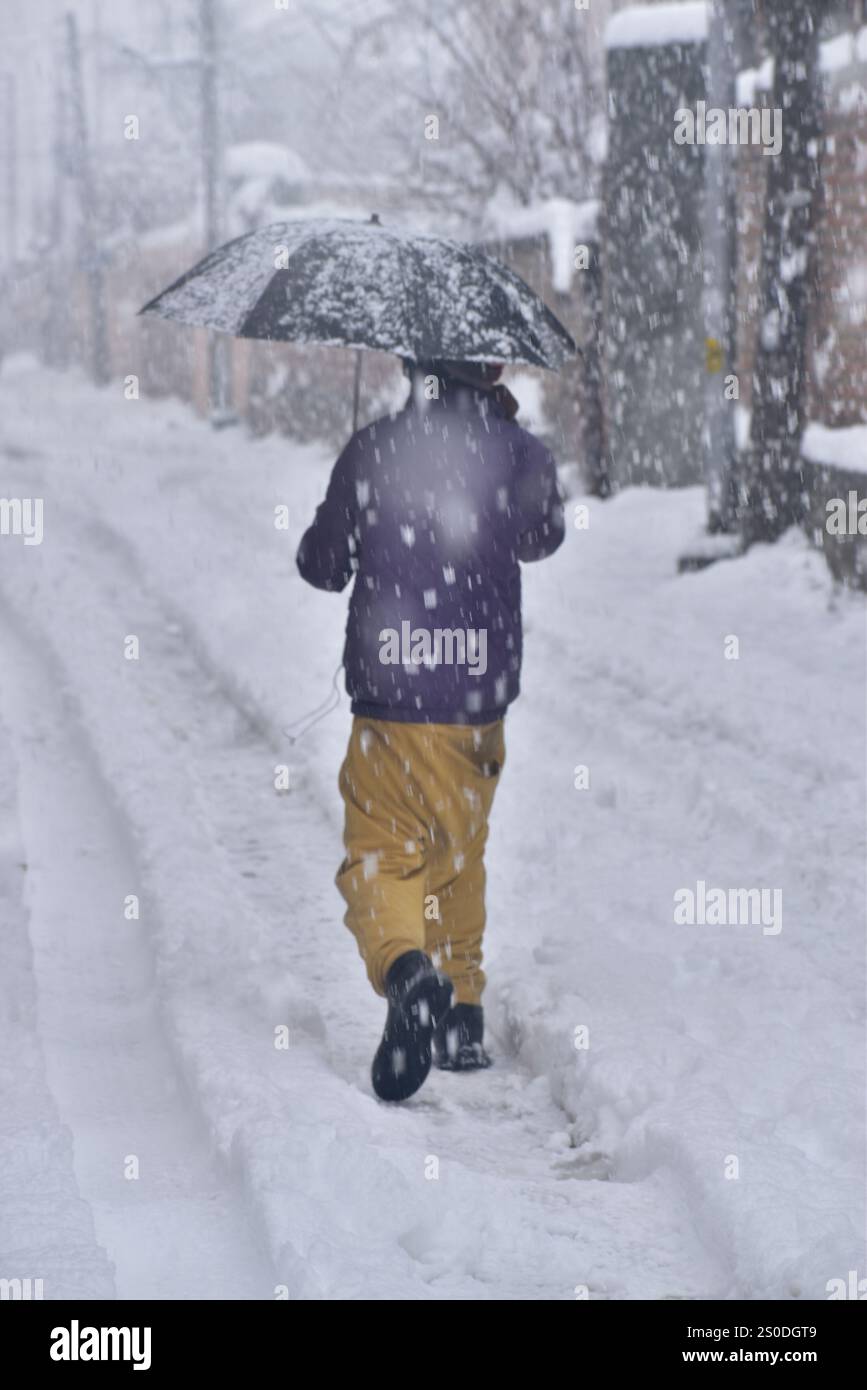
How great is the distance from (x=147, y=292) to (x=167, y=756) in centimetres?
3078

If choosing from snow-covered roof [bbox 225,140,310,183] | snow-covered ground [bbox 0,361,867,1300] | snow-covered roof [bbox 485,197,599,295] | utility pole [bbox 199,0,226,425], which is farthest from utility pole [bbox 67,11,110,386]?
snow-covered ground [bbox 0,361,867,1300]

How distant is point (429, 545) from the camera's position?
4.09 meters

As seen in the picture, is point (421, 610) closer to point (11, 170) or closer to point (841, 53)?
point (841, 53)

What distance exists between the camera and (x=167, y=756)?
709 cm

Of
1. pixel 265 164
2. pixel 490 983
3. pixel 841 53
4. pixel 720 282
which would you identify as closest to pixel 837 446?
pixel 720 282

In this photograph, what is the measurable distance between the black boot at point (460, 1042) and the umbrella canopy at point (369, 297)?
165 centimetres

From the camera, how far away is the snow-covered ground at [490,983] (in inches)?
130

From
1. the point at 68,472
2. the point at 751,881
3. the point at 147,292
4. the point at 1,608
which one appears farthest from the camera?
the point at 147,292

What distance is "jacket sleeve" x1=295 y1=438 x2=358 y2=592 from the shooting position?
4.09 m

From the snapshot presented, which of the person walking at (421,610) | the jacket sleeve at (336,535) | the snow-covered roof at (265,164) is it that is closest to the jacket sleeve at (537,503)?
the person walking at (421,610)

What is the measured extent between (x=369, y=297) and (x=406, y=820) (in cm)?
129

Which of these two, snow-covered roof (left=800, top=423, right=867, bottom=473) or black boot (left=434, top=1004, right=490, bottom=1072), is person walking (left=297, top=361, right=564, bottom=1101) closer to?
black boot (left=434, top=1004, right=490, bottom=1072)
